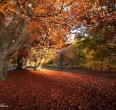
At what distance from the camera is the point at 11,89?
1234 centimetres

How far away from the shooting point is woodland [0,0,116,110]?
9.96 m

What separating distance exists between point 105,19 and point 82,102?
10794 mm

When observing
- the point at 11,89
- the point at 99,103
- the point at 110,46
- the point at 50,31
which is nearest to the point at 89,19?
the point at 110,46

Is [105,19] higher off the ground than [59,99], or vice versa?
[105,19]

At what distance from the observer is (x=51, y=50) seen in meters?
27.5

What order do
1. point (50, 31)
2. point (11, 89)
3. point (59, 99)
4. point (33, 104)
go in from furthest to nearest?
point (50, 31) < point (11, 89) < point (59, 99) < point (33, 104)

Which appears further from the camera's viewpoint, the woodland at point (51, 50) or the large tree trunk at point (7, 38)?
the large tree trunk at point (7, 38)

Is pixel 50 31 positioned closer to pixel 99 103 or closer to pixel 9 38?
pixel 9 38

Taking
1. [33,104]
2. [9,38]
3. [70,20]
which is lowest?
[33,104]

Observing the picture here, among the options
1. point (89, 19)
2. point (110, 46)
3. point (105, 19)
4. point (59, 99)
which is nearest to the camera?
point (59, 99)

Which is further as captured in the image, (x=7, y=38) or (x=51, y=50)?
(x=51, y=50)

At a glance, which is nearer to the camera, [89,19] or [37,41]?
[89,19]

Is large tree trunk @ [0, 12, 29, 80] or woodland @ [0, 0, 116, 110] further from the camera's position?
large tree trunk @ [0, 12, 29, 80]

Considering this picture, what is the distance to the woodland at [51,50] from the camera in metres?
9.96
